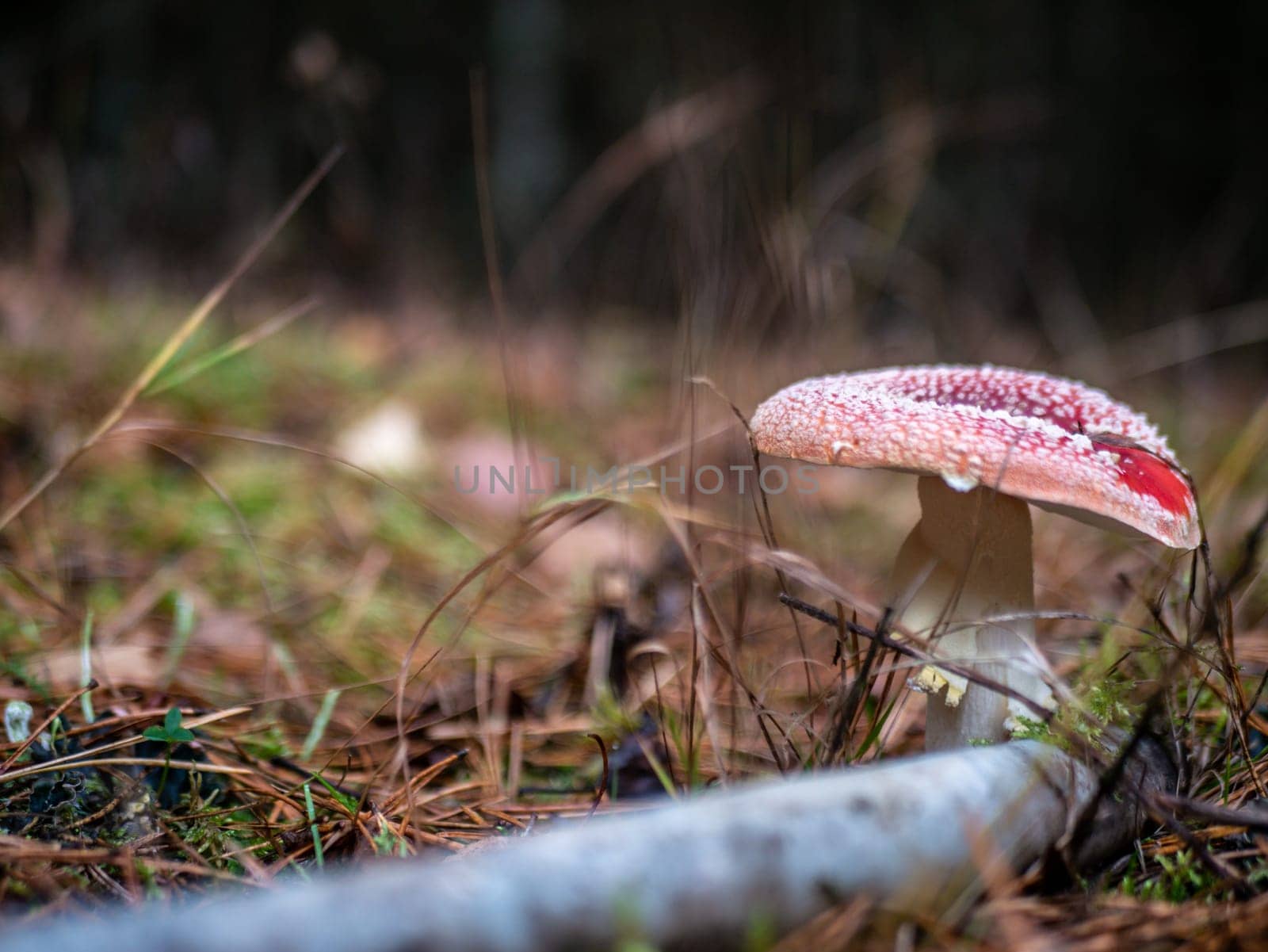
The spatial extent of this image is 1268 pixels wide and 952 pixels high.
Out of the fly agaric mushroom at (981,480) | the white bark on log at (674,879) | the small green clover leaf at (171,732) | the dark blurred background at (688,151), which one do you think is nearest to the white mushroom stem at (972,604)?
the fly agaric mushroom at (981,480)

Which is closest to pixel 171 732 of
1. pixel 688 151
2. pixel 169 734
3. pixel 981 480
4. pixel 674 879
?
pixel 169 734

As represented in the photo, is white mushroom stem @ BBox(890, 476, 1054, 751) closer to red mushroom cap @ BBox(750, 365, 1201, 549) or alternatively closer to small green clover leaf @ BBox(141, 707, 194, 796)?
red mushroom cap @ BBox(750, 365, 1201, 549)

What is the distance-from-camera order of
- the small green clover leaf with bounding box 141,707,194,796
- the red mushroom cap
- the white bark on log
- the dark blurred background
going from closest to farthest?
the white bark on log < the red mushroom cap < the small green clover leaf with bounding box 141,707,194,796 < the dark blurred background

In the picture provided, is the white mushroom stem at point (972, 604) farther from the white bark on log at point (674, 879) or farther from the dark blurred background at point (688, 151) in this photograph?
the dark blurred background at point (688, 151)

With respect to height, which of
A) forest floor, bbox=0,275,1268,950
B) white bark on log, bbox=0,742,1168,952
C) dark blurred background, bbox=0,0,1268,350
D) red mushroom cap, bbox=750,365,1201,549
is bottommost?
forest floor, bbox=0,275,1268,950

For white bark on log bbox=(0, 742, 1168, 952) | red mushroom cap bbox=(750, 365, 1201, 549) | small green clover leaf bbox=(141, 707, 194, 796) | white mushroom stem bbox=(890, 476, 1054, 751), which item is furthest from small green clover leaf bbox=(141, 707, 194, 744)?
white mushroom stem bbox=(890, 476, 1054, 751)

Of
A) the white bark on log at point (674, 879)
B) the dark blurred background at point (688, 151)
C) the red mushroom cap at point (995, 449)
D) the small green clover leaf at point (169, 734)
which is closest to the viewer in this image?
the white bark on log at point (674, 879)

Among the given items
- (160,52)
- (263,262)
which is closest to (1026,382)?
(263,262)
